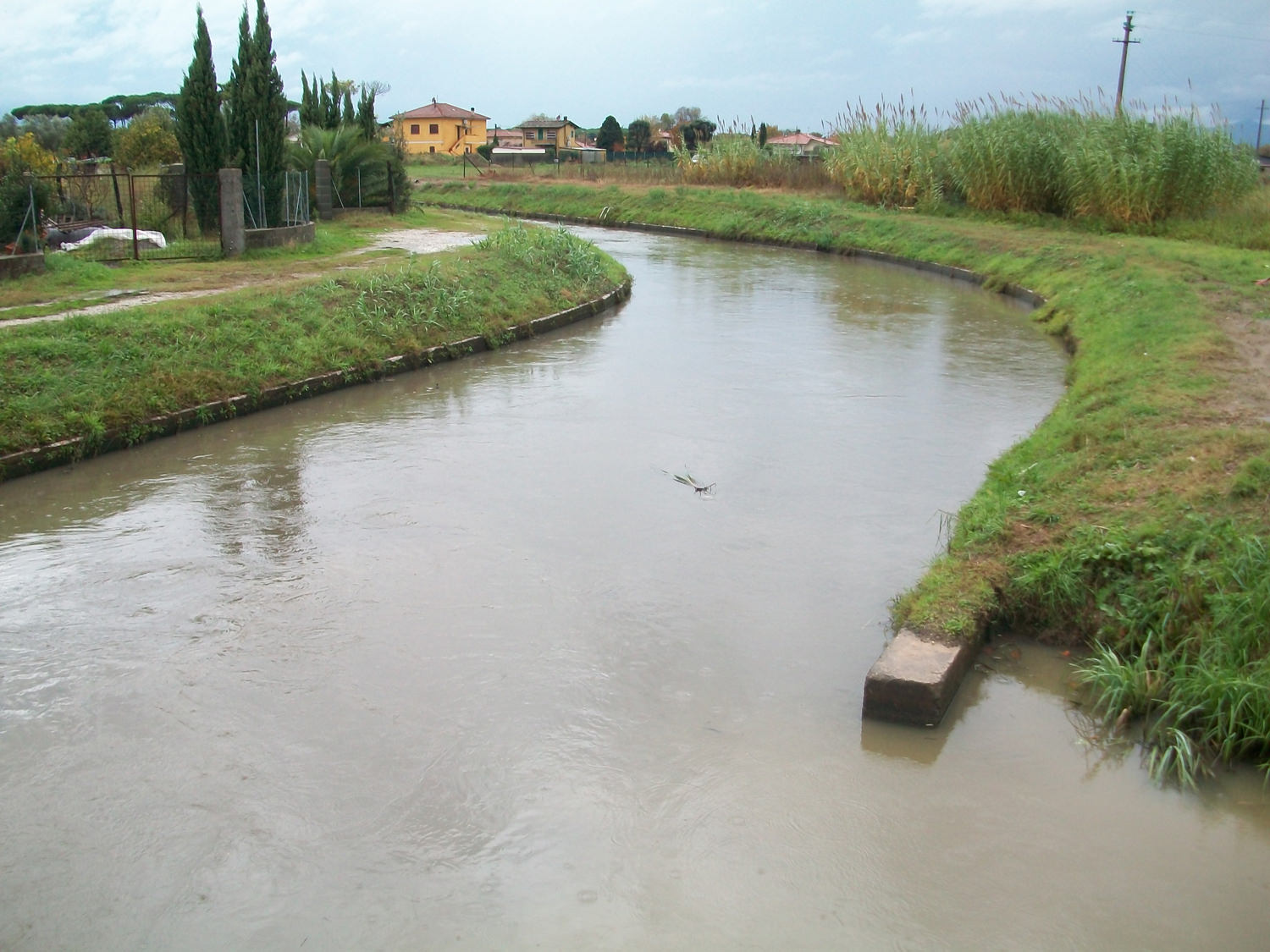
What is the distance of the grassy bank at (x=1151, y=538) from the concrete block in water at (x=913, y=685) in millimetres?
232

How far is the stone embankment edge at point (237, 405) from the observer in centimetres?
895

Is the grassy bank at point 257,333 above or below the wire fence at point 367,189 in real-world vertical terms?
below

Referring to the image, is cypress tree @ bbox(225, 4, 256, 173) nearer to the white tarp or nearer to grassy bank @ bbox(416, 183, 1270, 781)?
the white tarp

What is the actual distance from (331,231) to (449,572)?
54.1 ft

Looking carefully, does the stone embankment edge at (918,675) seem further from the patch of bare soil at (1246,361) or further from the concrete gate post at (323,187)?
the concrete gate post at (323,187)

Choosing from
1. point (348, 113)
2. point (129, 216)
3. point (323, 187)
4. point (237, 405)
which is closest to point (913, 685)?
point (237, 405)

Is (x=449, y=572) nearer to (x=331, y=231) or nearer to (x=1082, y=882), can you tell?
(x=1082, y=882)

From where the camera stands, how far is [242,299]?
1248 centimetres

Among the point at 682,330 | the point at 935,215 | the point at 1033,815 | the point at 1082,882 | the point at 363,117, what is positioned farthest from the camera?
the point at 363,117

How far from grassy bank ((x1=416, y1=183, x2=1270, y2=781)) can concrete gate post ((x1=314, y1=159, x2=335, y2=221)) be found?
55.4 feet

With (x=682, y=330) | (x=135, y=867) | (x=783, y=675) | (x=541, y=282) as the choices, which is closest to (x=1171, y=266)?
(x=682, y=330)

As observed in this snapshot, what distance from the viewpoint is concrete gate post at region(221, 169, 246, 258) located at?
16.7 meters

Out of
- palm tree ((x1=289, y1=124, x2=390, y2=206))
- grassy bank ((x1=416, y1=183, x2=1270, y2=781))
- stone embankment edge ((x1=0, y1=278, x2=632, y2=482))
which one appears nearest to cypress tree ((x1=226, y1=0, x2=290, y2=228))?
palm tree ((x1=289, y1=124, x2=390, y2=206))

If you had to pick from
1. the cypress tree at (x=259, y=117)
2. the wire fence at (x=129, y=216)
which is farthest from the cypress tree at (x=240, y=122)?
the wire fence at (x=129, y=216)
